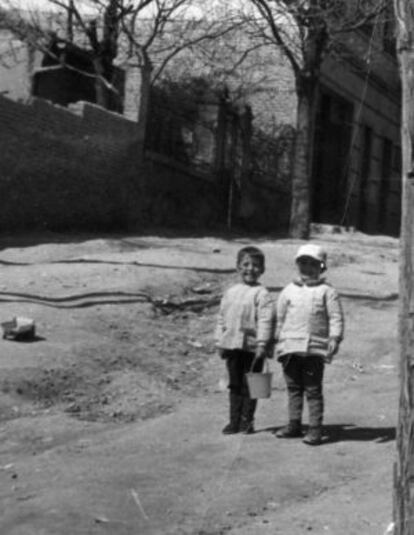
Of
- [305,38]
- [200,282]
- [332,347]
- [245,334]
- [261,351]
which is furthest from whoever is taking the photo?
[305,38]

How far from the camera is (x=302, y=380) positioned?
8.81m

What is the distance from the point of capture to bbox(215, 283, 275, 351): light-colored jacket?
353 inches

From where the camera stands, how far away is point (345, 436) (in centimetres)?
898

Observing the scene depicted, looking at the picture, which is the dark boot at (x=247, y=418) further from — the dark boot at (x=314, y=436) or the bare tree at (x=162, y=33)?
the bare tree at (x=162, y=33)

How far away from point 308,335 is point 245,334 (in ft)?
1.96

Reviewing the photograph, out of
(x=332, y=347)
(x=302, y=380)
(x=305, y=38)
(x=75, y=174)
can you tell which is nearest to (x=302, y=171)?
(x=305, y=38)

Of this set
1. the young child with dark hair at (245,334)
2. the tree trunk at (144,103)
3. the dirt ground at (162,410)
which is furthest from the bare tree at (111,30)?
the young child with dark hair at (245,334)

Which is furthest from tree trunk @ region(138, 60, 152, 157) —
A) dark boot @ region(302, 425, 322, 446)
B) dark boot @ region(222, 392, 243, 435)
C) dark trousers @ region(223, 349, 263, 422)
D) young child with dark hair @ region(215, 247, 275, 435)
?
dark boot @ region(302, 425, 322, 446)

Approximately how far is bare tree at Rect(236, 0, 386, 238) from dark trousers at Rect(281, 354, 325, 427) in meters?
12.6

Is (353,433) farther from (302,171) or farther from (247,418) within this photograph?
(302,171)

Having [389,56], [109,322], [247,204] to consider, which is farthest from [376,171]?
[109,322]

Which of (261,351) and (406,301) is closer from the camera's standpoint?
(406,301)

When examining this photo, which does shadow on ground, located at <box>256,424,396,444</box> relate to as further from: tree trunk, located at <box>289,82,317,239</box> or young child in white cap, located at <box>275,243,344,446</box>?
tree trunk, located at <box>289,82,317,239</box>

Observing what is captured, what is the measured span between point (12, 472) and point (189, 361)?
169 inches
